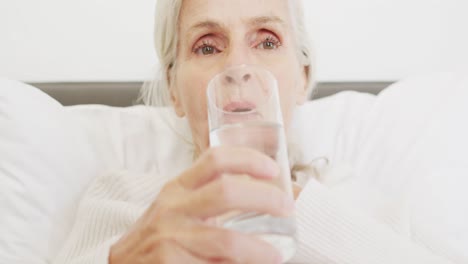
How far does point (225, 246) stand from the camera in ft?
1.72

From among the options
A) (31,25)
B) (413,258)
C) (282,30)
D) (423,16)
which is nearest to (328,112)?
(282,30)

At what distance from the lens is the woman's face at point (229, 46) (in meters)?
1.02

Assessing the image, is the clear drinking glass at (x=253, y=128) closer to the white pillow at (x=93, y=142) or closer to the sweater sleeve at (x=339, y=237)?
the sweater sleeve at (x=339, y=237)

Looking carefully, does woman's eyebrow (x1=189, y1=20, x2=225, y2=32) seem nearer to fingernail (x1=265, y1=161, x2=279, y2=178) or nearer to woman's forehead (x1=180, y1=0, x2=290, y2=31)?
woman's forehead (x1=180, y1=0, x2=290, y2=31)

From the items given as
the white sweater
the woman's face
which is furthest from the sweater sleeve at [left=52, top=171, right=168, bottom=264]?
the woman's face

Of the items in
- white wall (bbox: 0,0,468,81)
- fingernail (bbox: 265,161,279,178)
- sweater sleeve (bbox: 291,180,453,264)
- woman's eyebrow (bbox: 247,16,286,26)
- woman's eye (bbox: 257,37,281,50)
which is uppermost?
woman's eyebrow (bbox: 247,16,286,26)

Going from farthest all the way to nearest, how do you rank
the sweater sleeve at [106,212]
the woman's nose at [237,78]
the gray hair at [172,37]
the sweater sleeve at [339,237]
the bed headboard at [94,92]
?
the bed headboard at [94,92] → the gray hair at [172,37] → the sweater sleeve at [106,212] → the sweater sleeve at [339,237] → the woman's nose at [237,78]

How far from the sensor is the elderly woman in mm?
531

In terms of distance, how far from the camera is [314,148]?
1386 millimetres

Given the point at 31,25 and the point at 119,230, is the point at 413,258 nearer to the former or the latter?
the point at 119,230

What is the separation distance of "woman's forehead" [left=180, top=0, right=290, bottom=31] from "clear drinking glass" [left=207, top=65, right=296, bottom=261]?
380 mm

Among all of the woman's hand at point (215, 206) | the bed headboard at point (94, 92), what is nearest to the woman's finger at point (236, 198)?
the woman's hand at point (215, 206)

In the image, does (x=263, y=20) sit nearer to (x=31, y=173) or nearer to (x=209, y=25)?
(x=209, y=25)

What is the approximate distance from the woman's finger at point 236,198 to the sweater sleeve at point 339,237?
10.2 inches
